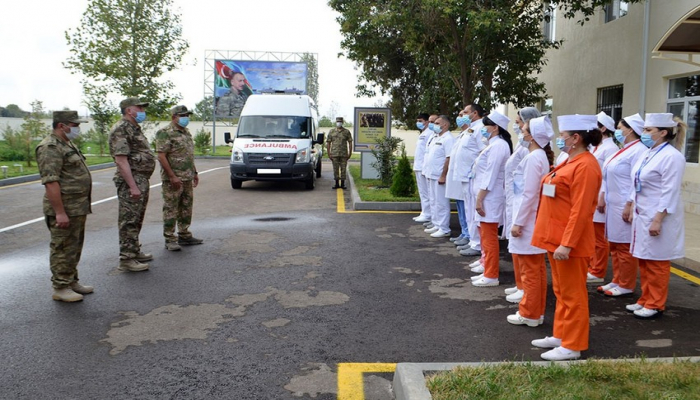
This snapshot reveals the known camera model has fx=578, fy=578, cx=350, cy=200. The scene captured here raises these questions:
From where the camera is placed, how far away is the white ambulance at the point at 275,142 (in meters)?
15.4

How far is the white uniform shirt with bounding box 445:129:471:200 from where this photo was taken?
7852mm

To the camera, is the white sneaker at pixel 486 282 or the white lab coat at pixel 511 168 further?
the white sneaker at pixel 486 282

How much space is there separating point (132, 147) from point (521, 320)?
4.93 m

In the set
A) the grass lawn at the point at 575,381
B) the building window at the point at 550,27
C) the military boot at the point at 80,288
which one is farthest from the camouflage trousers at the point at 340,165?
the grass lawn at the point at 575,381

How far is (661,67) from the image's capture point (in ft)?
42.5

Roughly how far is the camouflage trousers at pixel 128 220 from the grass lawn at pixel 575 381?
15.2ft

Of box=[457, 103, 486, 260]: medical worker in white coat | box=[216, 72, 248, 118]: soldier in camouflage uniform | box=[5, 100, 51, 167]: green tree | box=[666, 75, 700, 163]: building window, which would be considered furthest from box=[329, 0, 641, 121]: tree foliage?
box=[216, 72, 248, 118]: soldier in camouflage uniform

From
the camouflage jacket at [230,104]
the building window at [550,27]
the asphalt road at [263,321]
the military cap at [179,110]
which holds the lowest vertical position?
the asphalt road at [263,321]

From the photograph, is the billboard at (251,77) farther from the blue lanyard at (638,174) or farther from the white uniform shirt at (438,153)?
the blue lanyard at (638,174)

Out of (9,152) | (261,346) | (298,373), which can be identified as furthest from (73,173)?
(9,152)

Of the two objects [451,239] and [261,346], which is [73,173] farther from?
[451,239]

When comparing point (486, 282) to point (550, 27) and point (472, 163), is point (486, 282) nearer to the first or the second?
point (472, 163)

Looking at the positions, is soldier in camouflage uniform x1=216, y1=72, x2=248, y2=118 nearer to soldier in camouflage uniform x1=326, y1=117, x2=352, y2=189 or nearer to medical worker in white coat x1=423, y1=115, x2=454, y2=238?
soldier in camouflage uniform x1=326, y1=117, x2=352, y2=189

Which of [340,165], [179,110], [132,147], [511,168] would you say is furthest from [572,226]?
[340,165]
